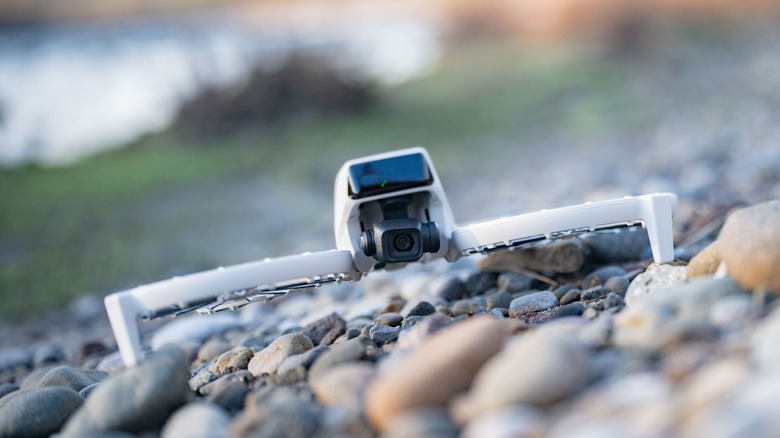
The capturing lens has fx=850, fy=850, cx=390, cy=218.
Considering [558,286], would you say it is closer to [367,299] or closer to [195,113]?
[367,299]

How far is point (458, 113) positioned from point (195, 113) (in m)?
4.30

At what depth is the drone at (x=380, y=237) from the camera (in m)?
3.02

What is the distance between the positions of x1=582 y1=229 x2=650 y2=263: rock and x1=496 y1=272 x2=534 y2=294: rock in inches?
15.4

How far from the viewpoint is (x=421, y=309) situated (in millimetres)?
3791

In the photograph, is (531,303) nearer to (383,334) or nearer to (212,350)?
(383,334)

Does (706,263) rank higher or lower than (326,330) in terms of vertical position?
higher

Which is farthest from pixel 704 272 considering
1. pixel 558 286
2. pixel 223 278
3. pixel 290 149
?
pixel 290 149

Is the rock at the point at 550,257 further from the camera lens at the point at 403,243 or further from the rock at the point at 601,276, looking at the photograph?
the camera lens at the point at 403,243

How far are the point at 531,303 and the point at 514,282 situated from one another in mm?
590

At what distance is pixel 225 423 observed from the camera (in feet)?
8.03

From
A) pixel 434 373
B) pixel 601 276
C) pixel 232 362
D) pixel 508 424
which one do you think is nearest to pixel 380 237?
pixel 232 362

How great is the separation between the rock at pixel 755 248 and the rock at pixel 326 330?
163 cm

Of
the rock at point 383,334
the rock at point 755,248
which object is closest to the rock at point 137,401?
the rock at point 383,334

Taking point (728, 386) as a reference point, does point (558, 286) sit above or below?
below
